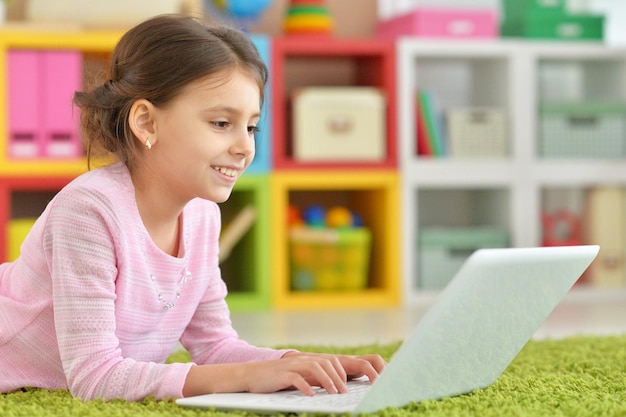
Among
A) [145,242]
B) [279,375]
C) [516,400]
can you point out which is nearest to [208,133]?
[145,242]

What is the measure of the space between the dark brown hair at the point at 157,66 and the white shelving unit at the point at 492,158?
1829 millimetres

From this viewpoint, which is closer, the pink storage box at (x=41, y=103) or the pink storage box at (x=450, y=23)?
the pink storage box at (x=41, y=103)

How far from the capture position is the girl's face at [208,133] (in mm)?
1185

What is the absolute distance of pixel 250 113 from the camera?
1.21 meters

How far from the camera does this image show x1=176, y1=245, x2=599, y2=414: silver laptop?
976 mm

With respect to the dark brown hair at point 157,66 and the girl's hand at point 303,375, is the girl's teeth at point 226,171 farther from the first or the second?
the girl's hand at point 303,375

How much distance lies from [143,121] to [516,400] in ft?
1.77

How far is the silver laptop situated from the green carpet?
20 millimetres

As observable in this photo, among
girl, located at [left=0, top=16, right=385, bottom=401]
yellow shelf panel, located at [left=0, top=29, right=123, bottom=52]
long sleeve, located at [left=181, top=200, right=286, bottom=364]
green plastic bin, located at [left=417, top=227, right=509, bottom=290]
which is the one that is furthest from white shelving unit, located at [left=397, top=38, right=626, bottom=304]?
girl, located at [left=0, top=16, right=385, bottom=401]

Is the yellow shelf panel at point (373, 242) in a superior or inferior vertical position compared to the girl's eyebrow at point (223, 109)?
inferior

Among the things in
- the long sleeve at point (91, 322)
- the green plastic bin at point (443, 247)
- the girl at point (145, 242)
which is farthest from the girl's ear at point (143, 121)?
the green plastic bin at point (443, 247)

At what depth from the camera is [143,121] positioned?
121 cm

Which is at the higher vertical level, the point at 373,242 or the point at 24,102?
the point at 24,102

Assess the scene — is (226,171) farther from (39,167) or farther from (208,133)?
(39,167)
